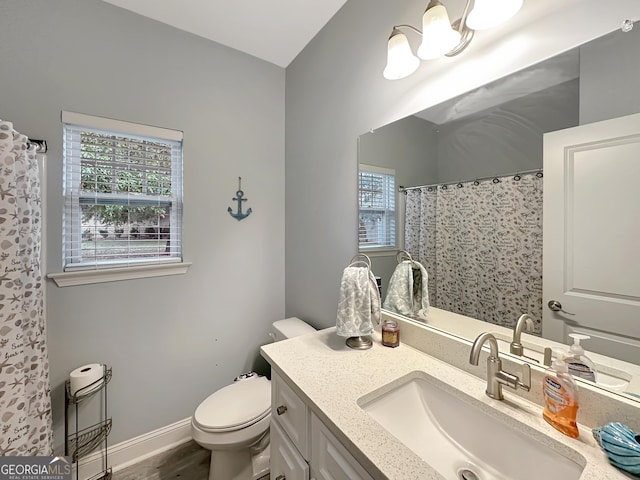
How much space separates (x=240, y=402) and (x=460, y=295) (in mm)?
1255

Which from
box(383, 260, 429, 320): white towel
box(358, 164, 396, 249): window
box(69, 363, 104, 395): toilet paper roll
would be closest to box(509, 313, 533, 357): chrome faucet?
box(383, 260, 429, 320): white towel

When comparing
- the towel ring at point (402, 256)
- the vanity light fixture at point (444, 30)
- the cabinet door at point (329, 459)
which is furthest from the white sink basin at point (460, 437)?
the vanity light fixture at point (444, 30)

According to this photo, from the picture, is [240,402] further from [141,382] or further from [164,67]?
[164,67]

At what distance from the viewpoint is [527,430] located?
617 millimetres

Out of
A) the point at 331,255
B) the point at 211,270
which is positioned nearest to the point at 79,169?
the point at 211,270

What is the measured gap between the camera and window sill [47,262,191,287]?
1307 mm

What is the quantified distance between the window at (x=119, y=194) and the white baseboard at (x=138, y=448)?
1045mm

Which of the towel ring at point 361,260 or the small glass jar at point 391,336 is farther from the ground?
the towel ring at point 361,260

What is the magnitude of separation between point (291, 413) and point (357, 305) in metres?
0.45

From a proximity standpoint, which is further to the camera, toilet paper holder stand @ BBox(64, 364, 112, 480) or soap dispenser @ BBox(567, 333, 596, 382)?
toilet paper holder stand @ BBox(64, 364, 112, 480)

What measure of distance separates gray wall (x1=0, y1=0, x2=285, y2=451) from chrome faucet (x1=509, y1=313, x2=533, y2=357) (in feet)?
5.14

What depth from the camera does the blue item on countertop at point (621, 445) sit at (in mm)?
478

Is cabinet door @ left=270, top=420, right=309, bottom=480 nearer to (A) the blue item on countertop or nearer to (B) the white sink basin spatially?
(B) the white sink basin

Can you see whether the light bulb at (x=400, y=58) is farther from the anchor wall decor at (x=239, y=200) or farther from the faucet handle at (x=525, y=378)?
the anchor wall decor at (x=239, y=200)
